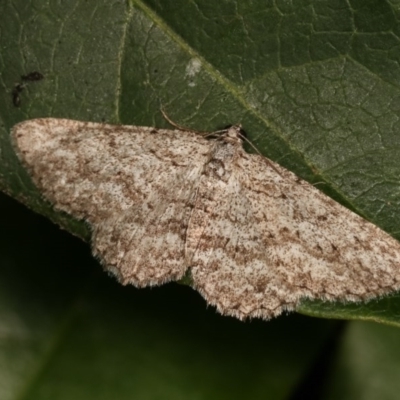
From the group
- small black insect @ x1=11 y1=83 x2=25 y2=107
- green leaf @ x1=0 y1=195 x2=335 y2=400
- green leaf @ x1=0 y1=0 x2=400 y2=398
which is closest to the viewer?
green leaf @ x1=0 y1=0 x2=400 y2=398

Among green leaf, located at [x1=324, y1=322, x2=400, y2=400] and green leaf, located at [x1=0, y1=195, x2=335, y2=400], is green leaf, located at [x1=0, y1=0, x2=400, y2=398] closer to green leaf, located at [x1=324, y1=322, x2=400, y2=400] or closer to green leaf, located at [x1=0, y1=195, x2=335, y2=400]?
green leaf, located at [x1=0, y1=195, x2=335, y2=400]

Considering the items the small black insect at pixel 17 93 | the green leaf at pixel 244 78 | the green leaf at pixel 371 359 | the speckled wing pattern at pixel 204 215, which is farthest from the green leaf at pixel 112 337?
the small black insect at pixel 17 93

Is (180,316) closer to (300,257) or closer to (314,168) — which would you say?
(300,257)

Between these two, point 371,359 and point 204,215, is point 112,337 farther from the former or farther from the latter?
point 371,359

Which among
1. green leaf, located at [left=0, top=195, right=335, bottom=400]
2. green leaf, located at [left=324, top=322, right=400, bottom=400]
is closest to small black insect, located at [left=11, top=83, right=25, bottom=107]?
green leaf, located at [left=0, top=195, right=335, bottom=400]

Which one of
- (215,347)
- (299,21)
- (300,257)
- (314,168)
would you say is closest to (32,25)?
(299,21)
